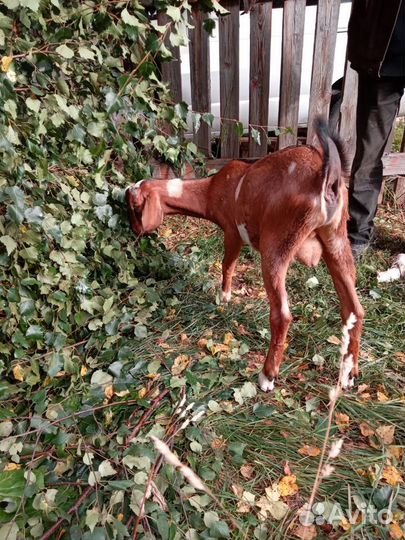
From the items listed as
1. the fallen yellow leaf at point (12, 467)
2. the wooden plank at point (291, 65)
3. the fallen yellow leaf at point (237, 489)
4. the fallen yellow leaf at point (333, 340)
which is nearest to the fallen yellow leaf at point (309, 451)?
the fallen yellow leaf at point (237, 489)

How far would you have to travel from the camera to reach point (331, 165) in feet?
6.72

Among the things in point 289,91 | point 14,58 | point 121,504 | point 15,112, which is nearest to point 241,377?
point 121,504

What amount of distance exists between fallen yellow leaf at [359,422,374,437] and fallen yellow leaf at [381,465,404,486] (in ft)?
0.76

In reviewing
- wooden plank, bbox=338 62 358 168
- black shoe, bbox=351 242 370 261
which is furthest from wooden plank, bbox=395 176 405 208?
black shoe, bbox=351 242 370 261

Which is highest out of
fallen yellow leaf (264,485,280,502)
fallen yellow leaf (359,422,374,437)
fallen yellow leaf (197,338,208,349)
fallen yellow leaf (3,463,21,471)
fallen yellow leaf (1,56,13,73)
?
fallen yellow leaf (1,56,13,73)

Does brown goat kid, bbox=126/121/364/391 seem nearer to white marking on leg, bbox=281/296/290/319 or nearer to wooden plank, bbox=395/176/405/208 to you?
white marking on leg, bbox=281/296/290/319

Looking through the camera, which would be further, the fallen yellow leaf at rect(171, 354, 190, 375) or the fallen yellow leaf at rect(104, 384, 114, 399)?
the fallen yellow leaf at rect(171, 354, 190, 375)

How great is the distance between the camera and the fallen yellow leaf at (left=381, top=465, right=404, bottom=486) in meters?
1.99

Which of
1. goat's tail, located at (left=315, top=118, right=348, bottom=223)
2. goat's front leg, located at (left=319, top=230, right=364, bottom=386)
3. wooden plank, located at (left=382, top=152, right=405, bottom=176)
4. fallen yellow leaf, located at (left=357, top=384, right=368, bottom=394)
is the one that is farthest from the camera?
wooden plank, located at (left=382, top=152, right=405, bottom=176)

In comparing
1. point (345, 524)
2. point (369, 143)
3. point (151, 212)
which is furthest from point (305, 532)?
point (369, 143)

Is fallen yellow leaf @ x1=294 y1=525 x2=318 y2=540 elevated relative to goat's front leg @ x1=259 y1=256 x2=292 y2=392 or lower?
lower

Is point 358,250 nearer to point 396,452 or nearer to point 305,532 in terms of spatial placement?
point 396,452

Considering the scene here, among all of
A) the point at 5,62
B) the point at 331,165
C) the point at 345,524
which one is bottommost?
the point at 345,524

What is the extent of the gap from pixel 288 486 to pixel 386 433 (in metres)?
0.63
